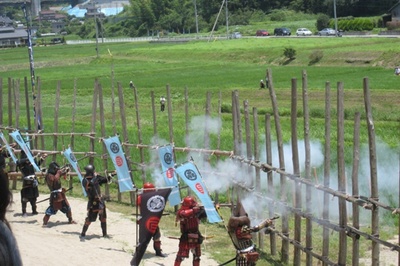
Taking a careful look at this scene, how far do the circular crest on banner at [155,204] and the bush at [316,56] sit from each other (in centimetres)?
4747

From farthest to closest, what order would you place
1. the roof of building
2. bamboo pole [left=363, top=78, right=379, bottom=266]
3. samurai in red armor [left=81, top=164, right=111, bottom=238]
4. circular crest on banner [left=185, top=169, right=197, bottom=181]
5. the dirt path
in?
the roof of building < samurai in red armor [left=81, top=164, right=111, bottom=238] < the dirt path < circular crest on banner [left=185, top=169, right=197, bottom=181] < bamboo pole [left=363, top=78, right=379, bottom=266]

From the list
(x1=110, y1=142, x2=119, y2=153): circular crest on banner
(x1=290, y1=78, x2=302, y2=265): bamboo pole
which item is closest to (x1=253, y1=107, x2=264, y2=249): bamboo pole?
(x1=290, y1=78, x2=302, y2=265): bamboo pole

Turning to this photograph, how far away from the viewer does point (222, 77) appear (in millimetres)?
55906

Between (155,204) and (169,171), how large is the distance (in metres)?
4.72

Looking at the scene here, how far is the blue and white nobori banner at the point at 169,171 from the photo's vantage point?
18422 millimetres

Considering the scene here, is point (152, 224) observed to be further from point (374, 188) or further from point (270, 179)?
point (374, 188)

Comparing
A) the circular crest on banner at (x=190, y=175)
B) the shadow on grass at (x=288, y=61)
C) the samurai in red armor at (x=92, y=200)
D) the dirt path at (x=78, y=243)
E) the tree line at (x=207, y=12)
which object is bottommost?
the dirt path at (x=78, y=243)

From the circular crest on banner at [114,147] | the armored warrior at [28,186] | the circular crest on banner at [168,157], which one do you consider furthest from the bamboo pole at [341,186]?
the armored warrior at [28,186]

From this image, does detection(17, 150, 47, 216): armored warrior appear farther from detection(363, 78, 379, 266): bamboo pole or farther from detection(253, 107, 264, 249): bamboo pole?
detection(363, 78, 379, 266): bamboo pole

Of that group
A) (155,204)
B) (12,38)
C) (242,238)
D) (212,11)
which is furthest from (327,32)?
(242,238)

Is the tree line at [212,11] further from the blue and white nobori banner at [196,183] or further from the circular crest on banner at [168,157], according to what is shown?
the blue and white nobori banner at [196,183]

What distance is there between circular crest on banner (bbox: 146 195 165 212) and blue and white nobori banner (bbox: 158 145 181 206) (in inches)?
155

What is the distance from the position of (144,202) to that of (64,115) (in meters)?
28.2

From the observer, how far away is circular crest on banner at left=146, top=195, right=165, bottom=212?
14174 millimetres
